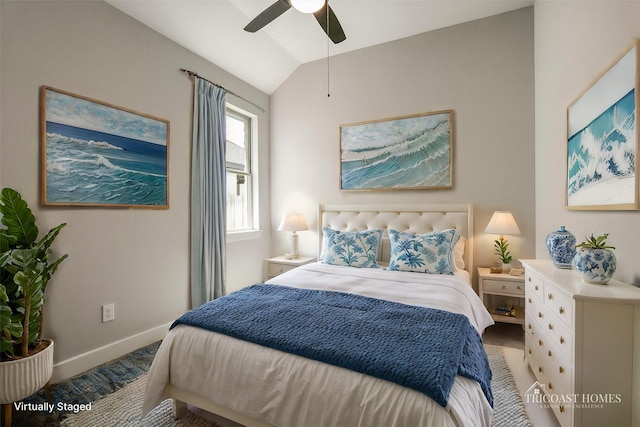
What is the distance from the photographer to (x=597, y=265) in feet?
4.72

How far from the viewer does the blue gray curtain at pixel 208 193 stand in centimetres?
297

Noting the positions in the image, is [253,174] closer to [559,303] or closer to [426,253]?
[426,253]

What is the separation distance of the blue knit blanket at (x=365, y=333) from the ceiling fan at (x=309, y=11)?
184cm

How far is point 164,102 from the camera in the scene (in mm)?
2713

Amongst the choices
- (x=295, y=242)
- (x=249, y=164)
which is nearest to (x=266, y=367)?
(x=295, y=242)

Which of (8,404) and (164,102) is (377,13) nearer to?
(164,102)

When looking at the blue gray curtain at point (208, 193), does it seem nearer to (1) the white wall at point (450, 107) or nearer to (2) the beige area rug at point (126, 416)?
(1) the white wall at point (450, 107)

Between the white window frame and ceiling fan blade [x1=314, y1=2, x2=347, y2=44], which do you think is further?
the white window frame

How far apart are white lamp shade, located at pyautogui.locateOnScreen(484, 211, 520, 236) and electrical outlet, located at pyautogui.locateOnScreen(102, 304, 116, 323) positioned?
3293 mm

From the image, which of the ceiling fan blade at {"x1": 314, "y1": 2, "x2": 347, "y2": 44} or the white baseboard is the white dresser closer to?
the ceiling fan blade at {"x1": 314, "y1": 2, "x2": 347, "y2": 44}

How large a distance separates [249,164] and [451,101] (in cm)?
253

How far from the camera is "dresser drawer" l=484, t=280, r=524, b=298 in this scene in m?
2.63

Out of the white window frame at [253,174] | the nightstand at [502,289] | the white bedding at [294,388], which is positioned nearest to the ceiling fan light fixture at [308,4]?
the white bedding at [294,388]

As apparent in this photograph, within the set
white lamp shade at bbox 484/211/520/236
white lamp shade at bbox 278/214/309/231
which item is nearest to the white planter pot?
white lamp shade at bbox 278/214/309/231
